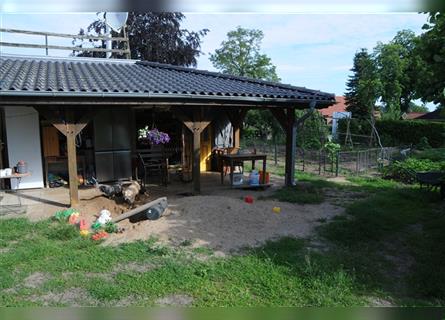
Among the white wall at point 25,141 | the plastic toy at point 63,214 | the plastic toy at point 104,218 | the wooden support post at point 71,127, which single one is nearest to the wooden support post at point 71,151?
the wooden support post at point 71,127

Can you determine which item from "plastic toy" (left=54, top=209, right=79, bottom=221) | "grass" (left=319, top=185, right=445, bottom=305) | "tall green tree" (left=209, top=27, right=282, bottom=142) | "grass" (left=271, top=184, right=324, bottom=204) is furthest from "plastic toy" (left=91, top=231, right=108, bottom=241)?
"tall green tree" (left=209, top=27, right=282, bottom=142)

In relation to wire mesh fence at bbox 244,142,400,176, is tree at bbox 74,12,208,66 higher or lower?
higher

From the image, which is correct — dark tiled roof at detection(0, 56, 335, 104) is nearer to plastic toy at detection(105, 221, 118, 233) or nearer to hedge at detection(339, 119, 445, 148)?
plastic toy at detection(105, 221, 118, 233)

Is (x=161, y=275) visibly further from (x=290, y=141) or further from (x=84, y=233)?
(x=290, y=141)

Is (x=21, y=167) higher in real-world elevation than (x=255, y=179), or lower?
higher

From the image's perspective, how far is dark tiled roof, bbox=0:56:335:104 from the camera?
25.5ft

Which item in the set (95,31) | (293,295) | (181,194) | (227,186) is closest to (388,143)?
(227,186)

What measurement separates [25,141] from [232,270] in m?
7.51


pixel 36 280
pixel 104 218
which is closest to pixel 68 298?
pixel 36 280

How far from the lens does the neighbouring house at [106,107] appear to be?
788 centimetres

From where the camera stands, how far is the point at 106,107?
924 centimetres

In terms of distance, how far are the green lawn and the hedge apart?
17.3 metres

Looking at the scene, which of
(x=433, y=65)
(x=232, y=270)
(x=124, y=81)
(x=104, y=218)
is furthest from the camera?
(x=124, y=81)

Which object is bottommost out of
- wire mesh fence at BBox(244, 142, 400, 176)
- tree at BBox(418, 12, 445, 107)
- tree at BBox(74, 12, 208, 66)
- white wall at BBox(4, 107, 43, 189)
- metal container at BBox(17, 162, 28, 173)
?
wire mesh fence at BBox(244, 142, 400, 176)
